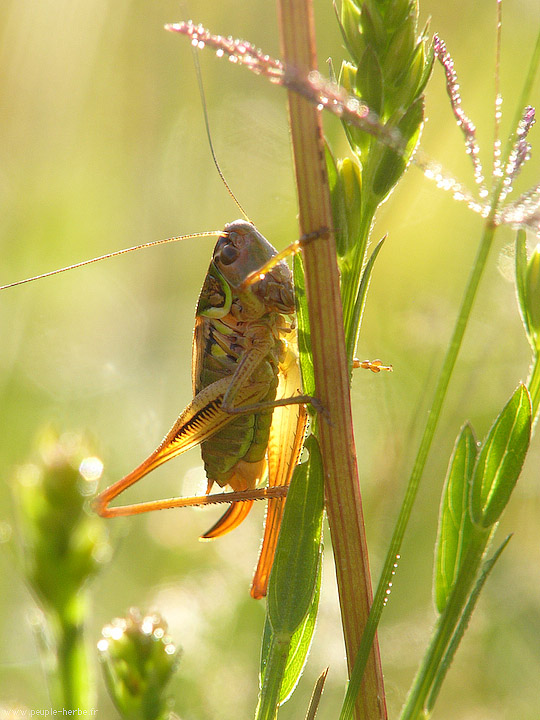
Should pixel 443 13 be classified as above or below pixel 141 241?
above

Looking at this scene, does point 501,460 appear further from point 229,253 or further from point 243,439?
point 229,253

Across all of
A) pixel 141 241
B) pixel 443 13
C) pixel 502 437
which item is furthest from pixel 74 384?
pixel 502 437

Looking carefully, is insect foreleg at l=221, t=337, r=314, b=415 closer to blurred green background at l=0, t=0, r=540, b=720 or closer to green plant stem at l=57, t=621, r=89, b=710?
blurred green background at l=0, t=0, r=540, b=720

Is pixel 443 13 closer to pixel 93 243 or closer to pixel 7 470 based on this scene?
pixel 93 243

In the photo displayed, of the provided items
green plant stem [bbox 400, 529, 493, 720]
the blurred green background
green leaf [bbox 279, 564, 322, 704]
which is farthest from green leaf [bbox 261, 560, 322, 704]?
the blurred green background

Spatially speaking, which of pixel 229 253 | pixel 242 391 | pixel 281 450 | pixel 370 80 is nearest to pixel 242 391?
pixel 242 391

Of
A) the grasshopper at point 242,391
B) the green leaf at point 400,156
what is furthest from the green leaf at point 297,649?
the grasshopper at point 242,391
